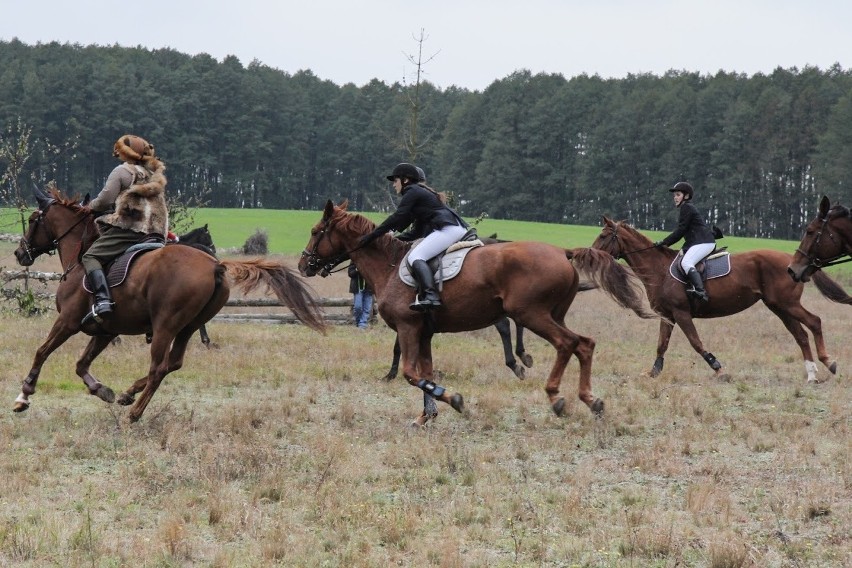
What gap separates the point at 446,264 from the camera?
1066 centimetres

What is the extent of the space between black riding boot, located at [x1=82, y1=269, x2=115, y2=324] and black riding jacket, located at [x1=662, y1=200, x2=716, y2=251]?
822 cm

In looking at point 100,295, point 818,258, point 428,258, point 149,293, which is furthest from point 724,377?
point 100,295

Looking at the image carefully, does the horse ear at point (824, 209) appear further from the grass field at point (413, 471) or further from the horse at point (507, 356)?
the horse at point (507, 356)

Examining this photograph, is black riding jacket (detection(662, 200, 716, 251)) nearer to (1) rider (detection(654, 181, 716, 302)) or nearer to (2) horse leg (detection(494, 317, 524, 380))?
(1) rider (detection(654, 181, 716, 302))

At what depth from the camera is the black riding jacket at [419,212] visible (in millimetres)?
10750

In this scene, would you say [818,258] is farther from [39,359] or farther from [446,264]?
[39,359]

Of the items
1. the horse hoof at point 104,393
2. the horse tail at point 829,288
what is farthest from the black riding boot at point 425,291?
Answer: the horse tail at point 829,288

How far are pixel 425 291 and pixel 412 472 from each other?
270cm

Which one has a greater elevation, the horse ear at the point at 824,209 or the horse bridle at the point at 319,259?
the horse ear at the point at 824,209

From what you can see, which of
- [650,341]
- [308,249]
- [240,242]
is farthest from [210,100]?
[308,249]

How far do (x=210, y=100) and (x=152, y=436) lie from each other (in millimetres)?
93325

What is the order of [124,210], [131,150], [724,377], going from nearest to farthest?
[124,210], [131,150], [724,377]

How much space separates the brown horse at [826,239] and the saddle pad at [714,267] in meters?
2.59

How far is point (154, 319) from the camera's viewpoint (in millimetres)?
9883
